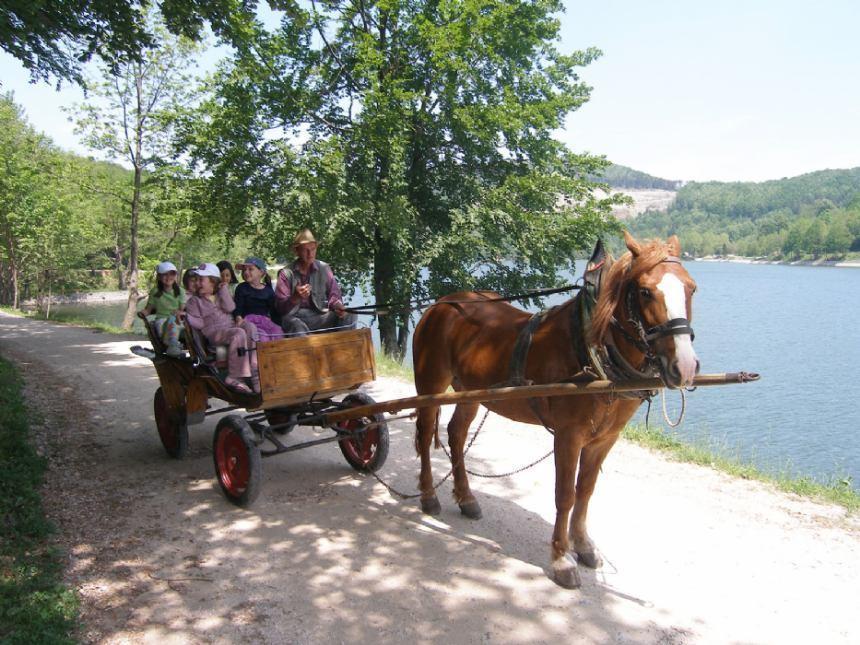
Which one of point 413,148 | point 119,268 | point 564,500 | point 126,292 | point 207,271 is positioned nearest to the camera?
point 564,500

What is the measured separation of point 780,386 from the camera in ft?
68.4

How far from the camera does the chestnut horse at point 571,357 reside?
3.21 meters

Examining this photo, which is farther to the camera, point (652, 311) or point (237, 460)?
point (237, 460)

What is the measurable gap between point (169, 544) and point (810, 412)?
1855 cm

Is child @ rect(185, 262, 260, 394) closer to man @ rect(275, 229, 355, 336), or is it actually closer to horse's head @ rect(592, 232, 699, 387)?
man @ rect(275, 229, 355, 336)

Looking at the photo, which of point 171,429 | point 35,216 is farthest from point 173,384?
point 35,216

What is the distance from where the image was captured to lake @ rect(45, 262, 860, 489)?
1322 cm

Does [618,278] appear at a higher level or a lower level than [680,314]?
higher

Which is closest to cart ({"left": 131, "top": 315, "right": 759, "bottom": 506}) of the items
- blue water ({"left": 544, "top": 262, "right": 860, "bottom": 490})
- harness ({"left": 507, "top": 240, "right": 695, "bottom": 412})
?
harness ({"left": 507, "top": 240, "right": 695, "bottom": 412})

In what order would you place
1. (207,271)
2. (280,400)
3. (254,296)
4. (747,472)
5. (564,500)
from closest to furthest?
(564,500) → (280,400) → (207,271) → (254,296) → (747,472)

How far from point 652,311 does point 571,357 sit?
85 cm

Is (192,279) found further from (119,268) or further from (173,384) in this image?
(119,268)

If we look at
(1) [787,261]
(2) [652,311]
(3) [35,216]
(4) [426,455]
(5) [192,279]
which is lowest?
(4) [426,455]

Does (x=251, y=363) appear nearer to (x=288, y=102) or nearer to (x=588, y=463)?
(x=588, y=463)
